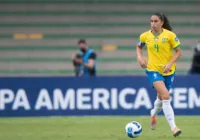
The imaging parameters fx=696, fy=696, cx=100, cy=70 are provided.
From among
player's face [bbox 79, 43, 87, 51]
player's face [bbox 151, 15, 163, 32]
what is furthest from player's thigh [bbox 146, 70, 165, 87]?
player's face [bbox 79, 43, 87, 51]

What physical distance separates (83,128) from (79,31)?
937 cm

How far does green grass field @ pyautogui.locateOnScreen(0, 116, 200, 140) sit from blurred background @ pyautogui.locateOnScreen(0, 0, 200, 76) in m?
5.90

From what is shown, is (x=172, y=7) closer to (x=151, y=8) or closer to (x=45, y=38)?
(x=151, y=8)

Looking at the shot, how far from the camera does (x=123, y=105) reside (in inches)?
642

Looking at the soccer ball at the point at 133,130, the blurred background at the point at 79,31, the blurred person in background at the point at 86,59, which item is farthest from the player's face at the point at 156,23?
the blurred background at the point at 79,31

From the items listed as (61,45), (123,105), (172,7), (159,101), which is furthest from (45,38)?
(159,101)

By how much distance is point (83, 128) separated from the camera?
12797mm

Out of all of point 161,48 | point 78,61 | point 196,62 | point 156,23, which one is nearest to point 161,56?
point 161,48

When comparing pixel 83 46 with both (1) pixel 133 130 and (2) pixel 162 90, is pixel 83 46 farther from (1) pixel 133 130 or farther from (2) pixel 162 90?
(1) pixel 133 130

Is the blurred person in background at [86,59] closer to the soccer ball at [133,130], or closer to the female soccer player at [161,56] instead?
the female soccer player at [161,56]

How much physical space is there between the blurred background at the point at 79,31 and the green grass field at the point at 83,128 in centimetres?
590

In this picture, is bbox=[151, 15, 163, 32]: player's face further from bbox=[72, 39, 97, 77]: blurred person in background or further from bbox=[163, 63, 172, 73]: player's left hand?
bbox=[72, 39, 97, 77]: blurred person in background

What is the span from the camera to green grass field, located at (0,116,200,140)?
11.0 meters

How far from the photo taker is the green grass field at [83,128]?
11016mm
